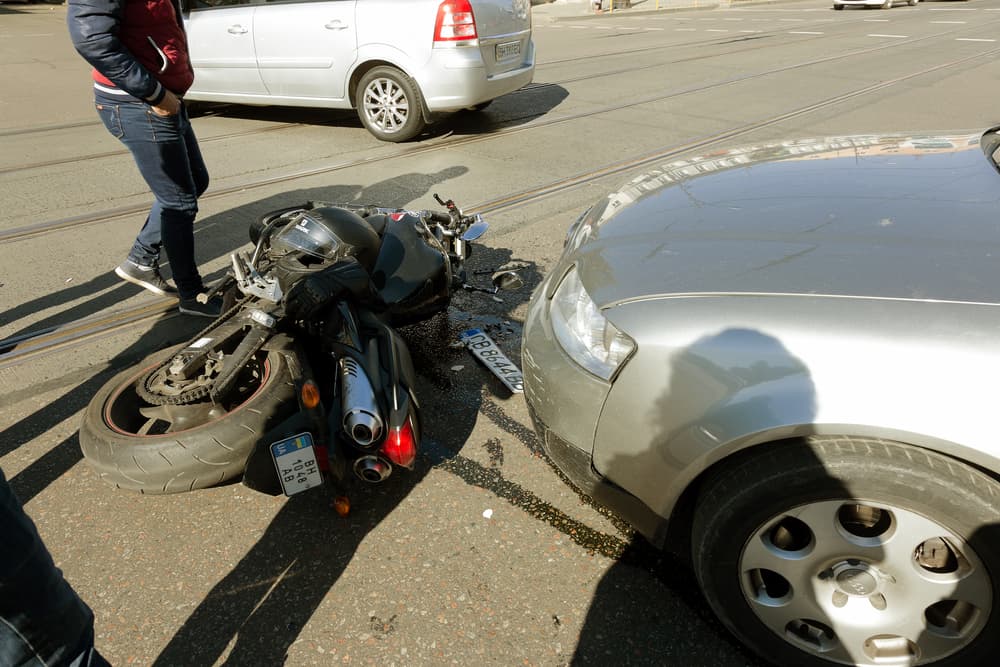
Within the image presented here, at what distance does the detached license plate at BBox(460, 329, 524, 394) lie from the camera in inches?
130

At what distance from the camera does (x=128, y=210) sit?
564cm

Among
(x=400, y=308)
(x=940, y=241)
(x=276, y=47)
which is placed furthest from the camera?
(x=276, y=47)

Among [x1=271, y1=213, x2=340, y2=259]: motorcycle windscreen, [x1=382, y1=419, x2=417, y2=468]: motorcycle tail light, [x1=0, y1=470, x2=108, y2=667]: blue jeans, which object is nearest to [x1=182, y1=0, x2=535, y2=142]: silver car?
[x1=271, y1=213, x2=340, y2=259]: motorcycle windscreen

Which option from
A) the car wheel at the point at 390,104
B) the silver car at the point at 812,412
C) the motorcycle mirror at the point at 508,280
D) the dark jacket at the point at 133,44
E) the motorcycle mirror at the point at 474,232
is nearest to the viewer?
the silver car at the point at 812,412

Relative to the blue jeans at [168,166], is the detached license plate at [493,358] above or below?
below

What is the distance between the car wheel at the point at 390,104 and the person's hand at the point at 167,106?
405cm

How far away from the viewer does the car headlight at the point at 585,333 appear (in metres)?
1.96

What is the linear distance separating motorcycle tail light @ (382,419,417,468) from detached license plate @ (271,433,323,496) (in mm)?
253

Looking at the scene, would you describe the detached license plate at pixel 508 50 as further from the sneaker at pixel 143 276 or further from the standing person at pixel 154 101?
the sneaker at pixel 143 276

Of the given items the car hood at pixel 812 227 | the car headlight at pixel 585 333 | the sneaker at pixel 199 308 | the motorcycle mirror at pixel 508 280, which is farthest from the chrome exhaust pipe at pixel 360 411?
Result: the sneaker at pixel 199 308

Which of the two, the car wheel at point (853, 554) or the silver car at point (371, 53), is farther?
the silver car at point (371, 53)

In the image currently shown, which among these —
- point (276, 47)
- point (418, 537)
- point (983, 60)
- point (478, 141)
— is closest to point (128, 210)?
point (276, 47)

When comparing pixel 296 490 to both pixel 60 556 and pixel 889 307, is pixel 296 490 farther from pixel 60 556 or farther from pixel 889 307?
pixel 889 307

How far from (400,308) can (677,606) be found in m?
1.75
